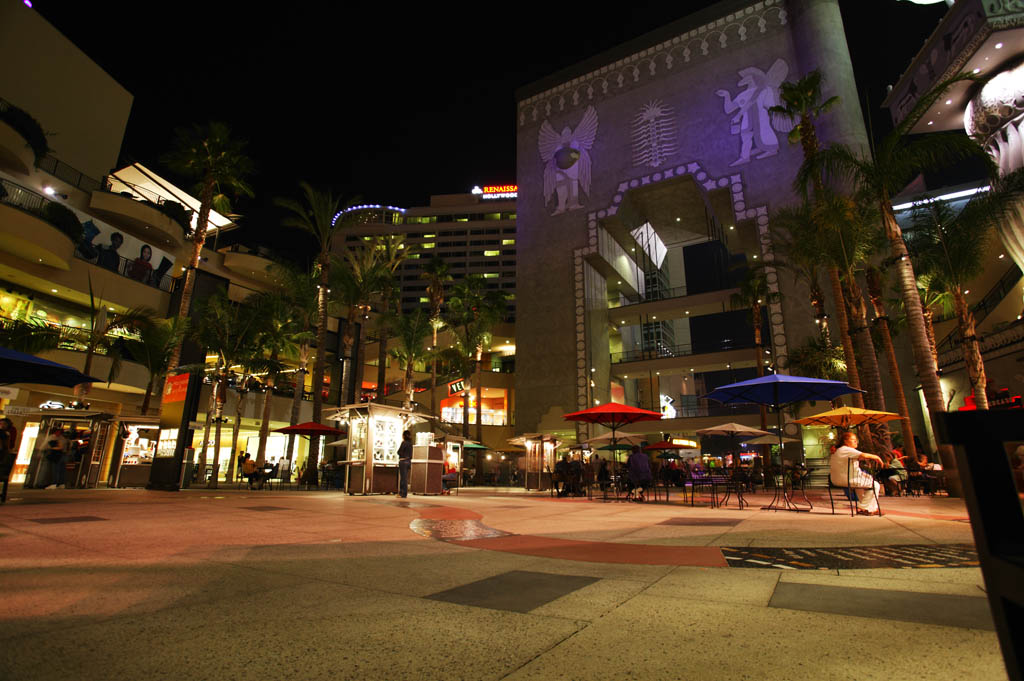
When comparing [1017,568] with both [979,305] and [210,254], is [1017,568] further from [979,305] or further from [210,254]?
[210,254]

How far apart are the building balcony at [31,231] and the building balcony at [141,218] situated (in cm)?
332

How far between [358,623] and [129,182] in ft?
131

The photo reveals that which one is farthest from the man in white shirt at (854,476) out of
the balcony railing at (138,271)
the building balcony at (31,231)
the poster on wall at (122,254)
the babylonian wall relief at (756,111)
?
the poster on wall at (122,254)

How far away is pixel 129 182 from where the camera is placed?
105ft

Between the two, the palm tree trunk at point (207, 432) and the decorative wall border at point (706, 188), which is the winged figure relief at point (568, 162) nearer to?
the decorative wall border at point (706, 188)

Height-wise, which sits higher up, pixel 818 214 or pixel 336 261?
pixel 336 261

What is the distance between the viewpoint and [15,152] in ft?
70.6

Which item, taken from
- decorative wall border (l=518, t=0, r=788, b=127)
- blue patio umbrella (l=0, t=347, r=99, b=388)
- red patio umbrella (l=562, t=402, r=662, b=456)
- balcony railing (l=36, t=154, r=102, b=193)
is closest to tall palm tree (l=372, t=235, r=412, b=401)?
balcony railing (l=36, t=154, r=102, b=193)

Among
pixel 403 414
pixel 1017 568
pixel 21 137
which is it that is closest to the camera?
pixel 1017 568

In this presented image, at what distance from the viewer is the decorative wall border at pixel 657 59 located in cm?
A: 3450

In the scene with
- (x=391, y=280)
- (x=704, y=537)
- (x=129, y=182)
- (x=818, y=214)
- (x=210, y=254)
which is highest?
(x=129, y=182)

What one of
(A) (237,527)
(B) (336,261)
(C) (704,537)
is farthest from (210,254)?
(C) (704,537)

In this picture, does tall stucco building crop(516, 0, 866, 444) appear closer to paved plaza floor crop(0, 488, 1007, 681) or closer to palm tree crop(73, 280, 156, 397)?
palm tree crop(73, 280, 156, 397)

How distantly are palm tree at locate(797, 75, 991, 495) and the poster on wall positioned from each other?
32.4m
